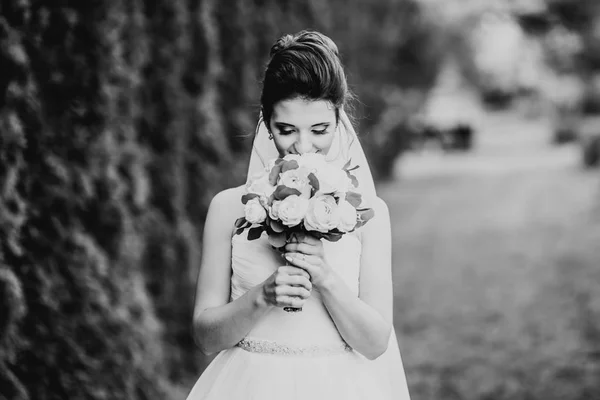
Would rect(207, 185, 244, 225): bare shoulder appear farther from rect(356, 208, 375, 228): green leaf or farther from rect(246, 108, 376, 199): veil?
rect(356, 208, 375, 228): green leaf

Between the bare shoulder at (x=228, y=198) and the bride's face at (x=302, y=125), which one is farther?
the bare shoulder at (x=228, y=198)

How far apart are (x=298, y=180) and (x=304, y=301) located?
1.47 feet

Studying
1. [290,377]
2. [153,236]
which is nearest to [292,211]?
[290,377]

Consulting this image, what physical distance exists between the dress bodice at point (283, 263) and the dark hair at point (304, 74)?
1.55 feet

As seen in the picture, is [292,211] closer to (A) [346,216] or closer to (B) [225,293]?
(A) [346,216]

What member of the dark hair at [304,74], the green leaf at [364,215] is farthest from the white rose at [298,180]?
the dark hair at [304,74]

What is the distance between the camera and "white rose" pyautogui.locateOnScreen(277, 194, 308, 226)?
2.34 m

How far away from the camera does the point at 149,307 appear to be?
4984 mm

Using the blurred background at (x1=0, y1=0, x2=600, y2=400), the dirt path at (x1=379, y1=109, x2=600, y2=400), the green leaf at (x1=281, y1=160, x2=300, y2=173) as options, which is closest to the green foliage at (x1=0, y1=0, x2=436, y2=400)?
the blurred background at (x1=0, y1=0, x2=600, y2=400)

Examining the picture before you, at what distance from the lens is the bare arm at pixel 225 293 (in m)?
2.44

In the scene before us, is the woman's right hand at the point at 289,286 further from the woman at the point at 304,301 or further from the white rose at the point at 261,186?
the white rose at the point at 261,186

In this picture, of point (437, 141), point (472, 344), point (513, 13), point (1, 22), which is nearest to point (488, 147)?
point (437, 141)

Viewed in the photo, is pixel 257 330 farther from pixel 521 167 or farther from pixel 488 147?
pixel 488 147

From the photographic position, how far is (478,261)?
11.9 meters
